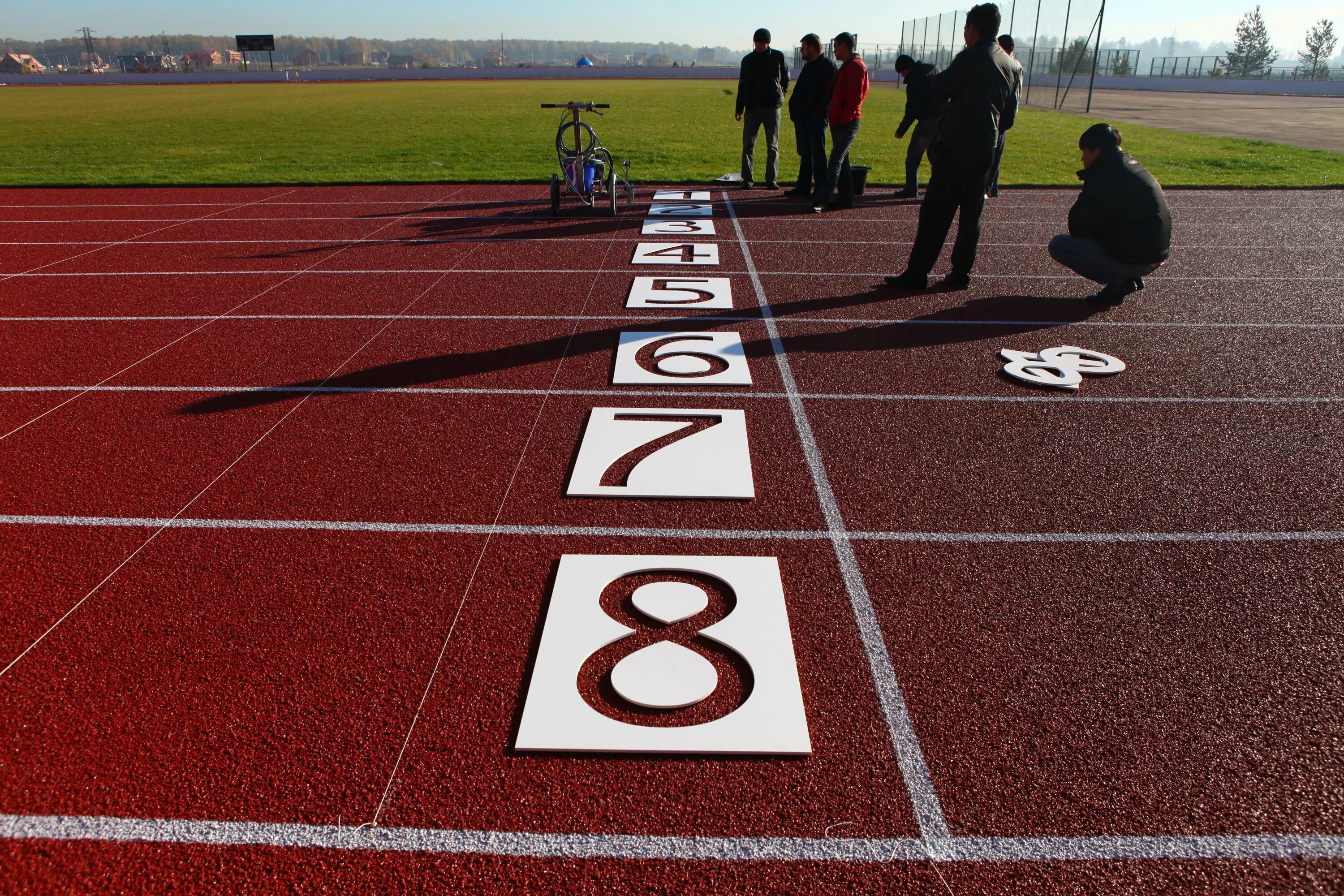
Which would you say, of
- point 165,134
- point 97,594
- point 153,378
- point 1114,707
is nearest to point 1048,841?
point 1114,707

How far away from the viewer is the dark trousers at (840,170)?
11070 millimetres

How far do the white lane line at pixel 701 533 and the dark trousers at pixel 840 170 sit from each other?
26.7ft

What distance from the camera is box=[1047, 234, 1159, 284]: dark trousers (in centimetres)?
795

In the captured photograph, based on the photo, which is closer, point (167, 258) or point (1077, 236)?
point (1077, 236)

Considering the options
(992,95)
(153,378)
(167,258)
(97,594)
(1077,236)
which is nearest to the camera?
(97,594)

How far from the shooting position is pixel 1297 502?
4.46 m

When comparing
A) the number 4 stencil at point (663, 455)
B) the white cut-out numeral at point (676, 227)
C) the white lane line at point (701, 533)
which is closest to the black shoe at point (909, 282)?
the white cut-out numeral at point (676, 227)

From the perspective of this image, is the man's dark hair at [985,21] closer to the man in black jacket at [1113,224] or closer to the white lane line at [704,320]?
the man in black jacket at [1113,224]

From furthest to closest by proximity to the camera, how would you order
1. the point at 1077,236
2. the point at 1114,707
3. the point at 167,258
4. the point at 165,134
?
1. the point at 165,134
2. the point at 167,258
3. the point at 1077,236
4. the point at 1114,707

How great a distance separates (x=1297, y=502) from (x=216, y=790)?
206 inches

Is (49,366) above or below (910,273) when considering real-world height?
below

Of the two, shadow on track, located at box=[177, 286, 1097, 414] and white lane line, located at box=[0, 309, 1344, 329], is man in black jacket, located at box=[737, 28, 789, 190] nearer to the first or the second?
shadow on track, located at box=[177, 286, 1097, 414]

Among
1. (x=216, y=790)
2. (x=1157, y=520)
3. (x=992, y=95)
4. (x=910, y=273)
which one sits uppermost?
(x=992, y=95)

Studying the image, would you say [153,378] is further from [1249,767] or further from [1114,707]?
[1249,767]
